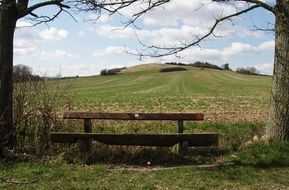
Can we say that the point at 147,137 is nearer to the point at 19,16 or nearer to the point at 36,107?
the point at 36,107

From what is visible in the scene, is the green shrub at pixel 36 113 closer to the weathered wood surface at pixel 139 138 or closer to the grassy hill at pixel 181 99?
the weathered wood surface at pixel 139 138

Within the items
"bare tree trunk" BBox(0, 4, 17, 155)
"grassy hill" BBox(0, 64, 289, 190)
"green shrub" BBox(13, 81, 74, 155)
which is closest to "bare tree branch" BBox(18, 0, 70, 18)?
"bare tree trunk" BBox(0, 4, 17, 155)

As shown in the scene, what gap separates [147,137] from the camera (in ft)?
30.7

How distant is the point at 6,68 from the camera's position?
929 cm

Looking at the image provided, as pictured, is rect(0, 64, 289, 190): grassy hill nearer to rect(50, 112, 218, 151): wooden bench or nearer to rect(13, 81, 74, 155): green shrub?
rect(50, 112, 218, 151): wooden bench

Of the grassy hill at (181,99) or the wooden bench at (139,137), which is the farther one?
the grassy hill at (181,99)

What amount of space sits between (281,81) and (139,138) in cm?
338

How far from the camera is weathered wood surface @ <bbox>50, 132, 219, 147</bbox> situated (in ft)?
30.7

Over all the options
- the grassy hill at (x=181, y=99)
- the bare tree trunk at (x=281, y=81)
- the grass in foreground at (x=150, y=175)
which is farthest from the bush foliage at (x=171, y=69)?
the grass in foreground at (x=150, y=175)

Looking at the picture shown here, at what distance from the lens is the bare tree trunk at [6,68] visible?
361 inches

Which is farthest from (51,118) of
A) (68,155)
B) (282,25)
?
(282,25)

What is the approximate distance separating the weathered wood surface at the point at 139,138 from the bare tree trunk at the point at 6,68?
2.91ft

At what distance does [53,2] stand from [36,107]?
2348 mm

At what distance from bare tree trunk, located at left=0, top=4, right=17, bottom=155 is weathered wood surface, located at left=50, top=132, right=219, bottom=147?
89cm
